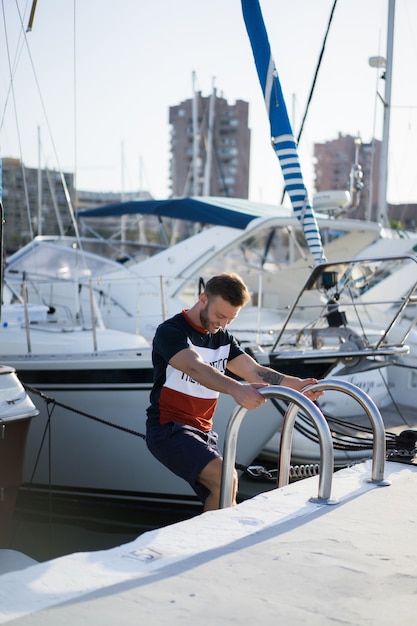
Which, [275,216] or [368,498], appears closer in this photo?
[368,498]

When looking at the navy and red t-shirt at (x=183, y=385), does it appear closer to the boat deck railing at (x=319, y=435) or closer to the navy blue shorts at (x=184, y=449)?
the navy blue shorts at (x=184, y=449)

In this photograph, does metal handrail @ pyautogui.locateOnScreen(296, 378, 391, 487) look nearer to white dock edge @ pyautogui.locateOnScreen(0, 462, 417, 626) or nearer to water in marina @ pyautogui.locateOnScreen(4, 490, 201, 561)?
white dock edge @ pyautogui.locateOnScreen(0, 462, 417, 626)

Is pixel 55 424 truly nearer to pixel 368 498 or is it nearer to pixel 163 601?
pixel 368 498

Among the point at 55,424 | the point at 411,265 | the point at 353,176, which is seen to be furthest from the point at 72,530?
the point at 411,265

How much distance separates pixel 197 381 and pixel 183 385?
0.28m

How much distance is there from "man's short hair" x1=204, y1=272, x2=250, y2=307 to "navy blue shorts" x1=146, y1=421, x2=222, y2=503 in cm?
74

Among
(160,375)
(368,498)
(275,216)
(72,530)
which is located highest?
(275,216)

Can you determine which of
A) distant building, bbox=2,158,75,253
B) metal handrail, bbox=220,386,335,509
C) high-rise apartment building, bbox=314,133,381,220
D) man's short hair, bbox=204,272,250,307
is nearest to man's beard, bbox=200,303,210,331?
man's short hair, bbox=204,272,250,307

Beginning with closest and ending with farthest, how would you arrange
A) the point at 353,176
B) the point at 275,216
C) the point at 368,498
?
the point at 368,498 < the point at 275,216 < the point at 353,176

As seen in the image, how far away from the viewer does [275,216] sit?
11164mm

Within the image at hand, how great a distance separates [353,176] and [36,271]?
5663 millimetres

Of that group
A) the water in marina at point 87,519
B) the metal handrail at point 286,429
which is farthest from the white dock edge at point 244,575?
the water in marina at point 87,519

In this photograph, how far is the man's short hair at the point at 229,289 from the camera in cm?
380

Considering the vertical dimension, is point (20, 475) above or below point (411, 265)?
below
